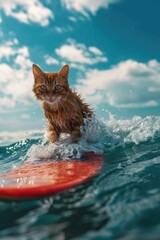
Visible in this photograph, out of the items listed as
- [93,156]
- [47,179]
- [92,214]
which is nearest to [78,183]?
[47,179]

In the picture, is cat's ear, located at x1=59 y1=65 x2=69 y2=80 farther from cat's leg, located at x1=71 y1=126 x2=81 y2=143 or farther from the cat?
cat's leg, located at x1=71 y1=126 x2=81 y2=143

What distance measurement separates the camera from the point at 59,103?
6.31 m

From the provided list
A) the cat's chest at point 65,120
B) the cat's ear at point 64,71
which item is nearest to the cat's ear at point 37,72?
the cat's ear at point 64,71

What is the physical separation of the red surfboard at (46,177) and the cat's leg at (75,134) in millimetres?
767

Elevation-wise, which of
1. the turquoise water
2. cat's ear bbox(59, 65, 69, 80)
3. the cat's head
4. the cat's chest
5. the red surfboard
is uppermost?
cat's ear bbox(59, 65, 69, 80)

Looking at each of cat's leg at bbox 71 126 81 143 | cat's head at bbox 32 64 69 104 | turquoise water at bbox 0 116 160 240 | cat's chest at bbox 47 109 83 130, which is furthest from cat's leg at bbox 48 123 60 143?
turquoise water at bbox 0 116 160 240

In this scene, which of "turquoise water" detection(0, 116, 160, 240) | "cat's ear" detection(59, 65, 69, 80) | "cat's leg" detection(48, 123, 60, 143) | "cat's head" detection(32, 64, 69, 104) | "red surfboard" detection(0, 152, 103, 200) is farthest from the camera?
"cat's leg" detection(48, 123, 60, 143)

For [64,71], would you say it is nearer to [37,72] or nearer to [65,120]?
[37,72]

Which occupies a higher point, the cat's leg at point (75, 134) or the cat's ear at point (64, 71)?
the cat's ear at point (64, 71)

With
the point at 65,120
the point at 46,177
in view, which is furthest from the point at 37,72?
the point at 46,177

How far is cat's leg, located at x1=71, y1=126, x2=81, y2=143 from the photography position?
256 inches

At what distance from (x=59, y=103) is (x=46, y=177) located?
2.35 m

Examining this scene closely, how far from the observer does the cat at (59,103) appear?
6.14 meters

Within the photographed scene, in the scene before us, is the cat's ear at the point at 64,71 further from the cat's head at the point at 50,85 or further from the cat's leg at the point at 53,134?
the cat's leg at the point at 53,134
